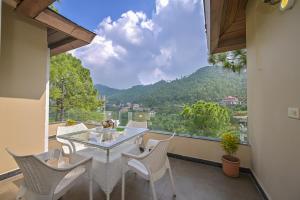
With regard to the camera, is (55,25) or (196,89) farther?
(196,89)

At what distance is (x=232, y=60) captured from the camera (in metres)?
3.42

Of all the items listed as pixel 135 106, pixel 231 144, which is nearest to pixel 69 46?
pixel 135 106

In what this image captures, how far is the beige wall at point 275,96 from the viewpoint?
1.28 meters

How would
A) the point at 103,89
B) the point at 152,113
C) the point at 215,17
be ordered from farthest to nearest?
1. the point at 103,89
2. the point at 152,113
3. the point at 215,17

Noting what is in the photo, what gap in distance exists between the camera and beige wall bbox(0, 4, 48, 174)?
2.19m

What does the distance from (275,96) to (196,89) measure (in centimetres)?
191

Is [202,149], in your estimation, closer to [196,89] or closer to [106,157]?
[196,89]

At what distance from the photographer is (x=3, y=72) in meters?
2.17

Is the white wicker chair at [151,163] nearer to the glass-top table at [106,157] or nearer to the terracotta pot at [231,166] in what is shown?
the glass-top table at [106,157]

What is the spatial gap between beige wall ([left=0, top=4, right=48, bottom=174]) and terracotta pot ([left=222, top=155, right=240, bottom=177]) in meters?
3.46

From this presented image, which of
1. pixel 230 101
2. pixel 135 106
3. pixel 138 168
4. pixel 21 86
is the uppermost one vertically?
pixel 21 86

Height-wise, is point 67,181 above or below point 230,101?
below

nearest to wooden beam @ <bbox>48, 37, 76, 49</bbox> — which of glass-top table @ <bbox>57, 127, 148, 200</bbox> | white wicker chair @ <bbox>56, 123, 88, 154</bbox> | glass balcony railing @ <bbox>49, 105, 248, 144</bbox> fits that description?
white wicker chair @ <bbox>56, 123, 88, 154</bbox>

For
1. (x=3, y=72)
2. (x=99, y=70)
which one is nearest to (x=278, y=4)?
(x=3, y=72)
